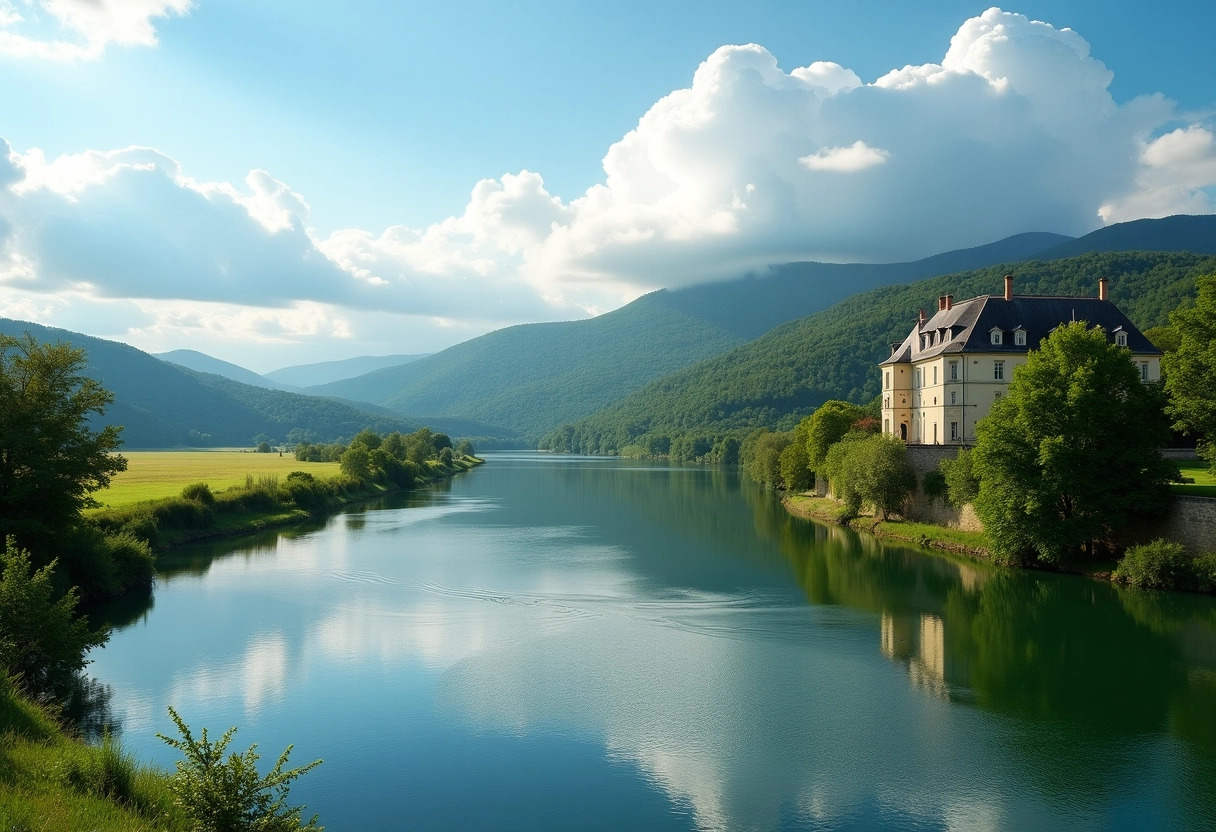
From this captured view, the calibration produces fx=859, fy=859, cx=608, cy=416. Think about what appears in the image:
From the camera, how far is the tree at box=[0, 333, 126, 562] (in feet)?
75.1

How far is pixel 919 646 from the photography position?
21156 millimetres

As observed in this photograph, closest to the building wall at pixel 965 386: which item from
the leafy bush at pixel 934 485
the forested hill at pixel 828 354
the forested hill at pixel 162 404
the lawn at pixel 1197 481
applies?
the leafy bush at pixel 934 485

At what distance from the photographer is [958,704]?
1645 centimetres

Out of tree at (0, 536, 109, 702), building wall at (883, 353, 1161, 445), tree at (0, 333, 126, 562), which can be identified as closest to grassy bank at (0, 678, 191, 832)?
tree at (0, 536, 109, 702)

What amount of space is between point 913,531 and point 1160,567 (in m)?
13.3

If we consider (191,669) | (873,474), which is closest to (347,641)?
(191,669)

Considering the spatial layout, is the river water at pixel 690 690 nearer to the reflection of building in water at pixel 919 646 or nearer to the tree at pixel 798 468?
the reflection of building in water at pixel 919 646

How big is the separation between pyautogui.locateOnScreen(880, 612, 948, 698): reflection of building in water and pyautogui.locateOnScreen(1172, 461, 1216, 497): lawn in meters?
12.3

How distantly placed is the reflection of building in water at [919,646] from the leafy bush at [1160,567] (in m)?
7.58

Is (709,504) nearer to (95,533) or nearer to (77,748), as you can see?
(95,533)

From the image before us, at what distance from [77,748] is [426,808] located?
4.61m

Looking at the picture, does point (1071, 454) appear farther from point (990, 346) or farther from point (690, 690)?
point (690, 690)

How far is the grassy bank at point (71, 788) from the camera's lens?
320 inches

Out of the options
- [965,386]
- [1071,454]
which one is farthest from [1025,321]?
[1071,454]
